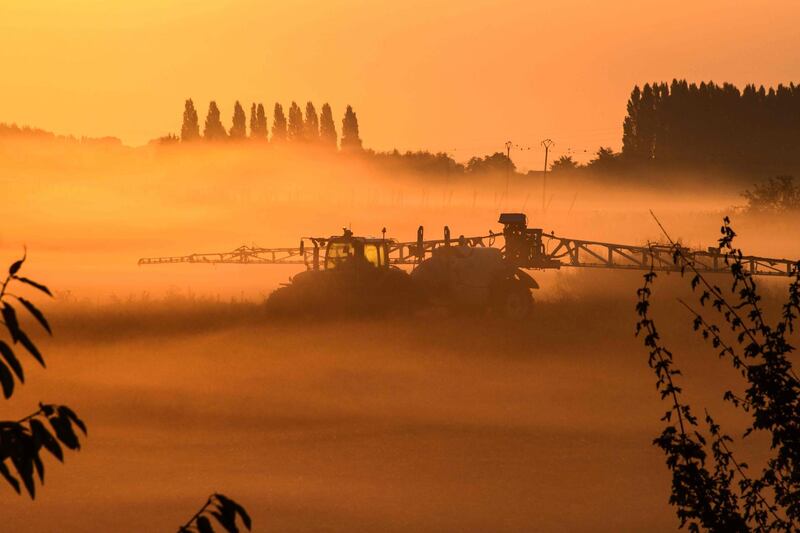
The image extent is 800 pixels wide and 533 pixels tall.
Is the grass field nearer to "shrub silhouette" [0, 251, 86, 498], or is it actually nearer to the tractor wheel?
the tractor wheel

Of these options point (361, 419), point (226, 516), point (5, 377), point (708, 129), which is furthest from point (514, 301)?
point (708, 129)

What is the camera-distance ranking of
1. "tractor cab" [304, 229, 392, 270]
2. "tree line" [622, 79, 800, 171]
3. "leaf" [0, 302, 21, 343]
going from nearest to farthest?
1. "leaf" [0, 302, 21, 343]
2. "tractor cab" [304, 229, 392, 270]
3. "tree line" [622, 79, 800, 171]

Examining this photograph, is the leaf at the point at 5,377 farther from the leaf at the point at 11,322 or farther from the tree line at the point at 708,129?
the tree line at the point at 708,129

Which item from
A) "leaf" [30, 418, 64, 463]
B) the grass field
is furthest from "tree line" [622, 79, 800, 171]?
"leaf" [30, 418, 64, 463]

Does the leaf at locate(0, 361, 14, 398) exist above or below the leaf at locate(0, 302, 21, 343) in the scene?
below

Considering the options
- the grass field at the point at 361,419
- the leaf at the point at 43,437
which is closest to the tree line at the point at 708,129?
the grass field at the point at 361,419

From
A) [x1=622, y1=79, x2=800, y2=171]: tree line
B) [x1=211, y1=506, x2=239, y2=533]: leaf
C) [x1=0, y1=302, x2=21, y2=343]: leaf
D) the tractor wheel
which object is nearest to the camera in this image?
[x1=0, y1=302, x2=21, y2=343]: leaf

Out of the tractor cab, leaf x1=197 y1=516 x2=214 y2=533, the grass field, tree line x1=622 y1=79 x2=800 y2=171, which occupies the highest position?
tree line x1=622 y1=79 x2=800 y2=171

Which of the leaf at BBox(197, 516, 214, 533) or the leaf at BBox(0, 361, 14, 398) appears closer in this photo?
the leaf at BBox(0, 361, 14, 398)

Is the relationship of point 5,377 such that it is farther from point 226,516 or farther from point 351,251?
point 351,251

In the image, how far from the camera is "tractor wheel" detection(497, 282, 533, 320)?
44688 millimetres

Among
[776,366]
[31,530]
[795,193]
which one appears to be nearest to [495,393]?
[31,530]

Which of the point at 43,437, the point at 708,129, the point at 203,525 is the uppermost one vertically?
the point at 708,129

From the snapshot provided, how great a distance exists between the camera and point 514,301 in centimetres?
4497
